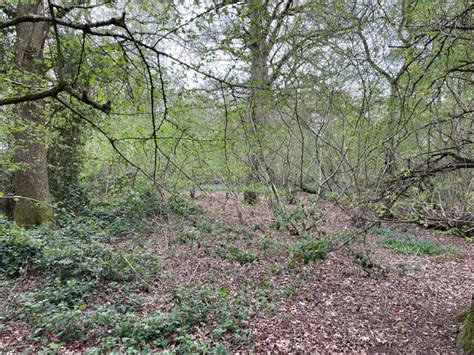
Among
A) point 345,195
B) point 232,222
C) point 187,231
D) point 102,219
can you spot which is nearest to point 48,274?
point 187,231

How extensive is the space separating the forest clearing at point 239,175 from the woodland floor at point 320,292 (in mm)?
30

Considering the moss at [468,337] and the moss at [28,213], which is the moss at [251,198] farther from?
the moss at [468,337]

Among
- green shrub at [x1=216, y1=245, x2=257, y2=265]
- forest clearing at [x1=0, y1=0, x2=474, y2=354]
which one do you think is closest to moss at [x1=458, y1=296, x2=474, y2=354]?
forest clearing at [x1=0, y1=0, x2=474, y2=354]

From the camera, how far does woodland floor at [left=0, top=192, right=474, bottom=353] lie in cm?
299

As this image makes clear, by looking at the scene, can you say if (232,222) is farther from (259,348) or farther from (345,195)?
(259,348)

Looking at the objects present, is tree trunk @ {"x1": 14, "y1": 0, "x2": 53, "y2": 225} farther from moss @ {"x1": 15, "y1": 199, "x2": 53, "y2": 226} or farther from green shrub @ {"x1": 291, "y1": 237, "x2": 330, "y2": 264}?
green shrub @ {"x1": 291, "y1": 237, "x2": 330, "y2": 264}

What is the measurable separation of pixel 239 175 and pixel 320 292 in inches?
153

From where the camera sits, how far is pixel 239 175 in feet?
24.0

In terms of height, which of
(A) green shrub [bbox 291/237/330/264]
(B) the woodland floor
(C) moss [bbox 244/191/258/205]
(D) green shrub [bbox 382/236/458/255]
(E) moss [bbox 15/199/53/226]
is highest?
(C) moss [bbox 244/191/258/205]

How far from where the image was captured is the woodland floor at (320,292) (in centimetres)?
299

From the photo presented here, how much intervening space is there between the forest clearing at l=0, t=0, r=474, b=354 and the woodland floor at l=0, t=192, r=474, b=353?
0.10 ft

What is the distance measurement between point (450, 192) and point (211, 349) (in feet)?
22.5

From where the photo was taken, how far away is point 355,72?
5078mm

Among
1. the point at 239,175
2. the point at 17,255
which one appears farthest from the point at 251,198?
the point at 17,255
